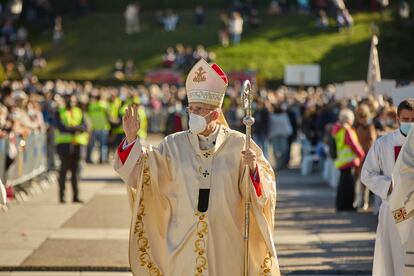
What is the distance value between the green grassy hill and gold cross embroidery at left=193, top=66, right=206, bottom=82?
4295 cm

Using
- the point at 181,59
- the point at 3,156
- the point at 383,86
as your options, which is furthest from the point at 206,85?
the point at 181,59

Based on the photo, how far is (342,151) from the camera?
18.9 meters

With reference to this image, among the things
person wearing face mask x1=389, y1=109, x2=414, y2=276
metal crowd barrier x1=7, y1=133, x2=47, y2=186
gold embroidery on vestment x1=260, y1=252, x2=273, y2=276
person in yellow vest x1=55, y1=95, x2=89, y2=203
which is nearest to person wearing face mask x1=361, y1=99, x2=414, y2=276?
person wearing face mask x1=389, y1=109, x2=414, y2=276

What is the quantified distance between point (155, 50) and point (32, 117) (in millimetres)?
36100

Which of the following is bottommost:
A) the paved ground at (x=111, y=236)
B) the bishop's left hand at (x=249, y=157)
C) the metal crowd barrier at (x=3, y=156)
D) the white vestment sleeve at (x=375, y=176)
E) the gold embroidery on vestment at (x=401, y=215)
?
the paved ground at (x=111, y=236)

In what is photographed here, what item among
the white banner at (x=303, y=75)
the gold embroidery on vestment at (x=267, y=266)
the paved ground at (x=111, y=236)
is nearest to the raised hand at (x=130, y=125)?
the gold embroidery on vestment at (x=267, y=266)

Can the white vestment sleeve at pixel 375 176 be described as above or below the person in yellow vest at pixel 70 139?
above

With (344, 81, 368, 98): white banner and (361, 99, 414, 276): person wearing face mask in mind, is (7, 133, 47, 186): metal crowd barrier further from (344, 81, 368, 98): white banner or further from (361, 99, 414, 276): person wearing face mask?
(361, 99, 414, 276): person wearing face mask

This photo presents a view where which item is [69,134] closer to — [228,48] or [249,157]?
[249,157]

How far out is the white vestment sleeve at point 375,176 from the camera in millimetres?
9875

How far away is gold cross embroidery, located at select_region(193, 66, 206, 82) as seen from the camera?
8.88 m

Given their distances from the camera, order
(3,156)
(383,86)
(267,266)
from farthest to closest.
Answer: (383,86), (3,156), (267,266)

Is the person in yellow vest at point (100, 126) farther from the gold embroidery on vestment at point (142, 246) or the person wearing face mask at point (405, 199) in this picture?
the gold embroidery on vestment at point (142, 246)

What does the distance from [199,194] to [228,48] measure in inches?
2002
